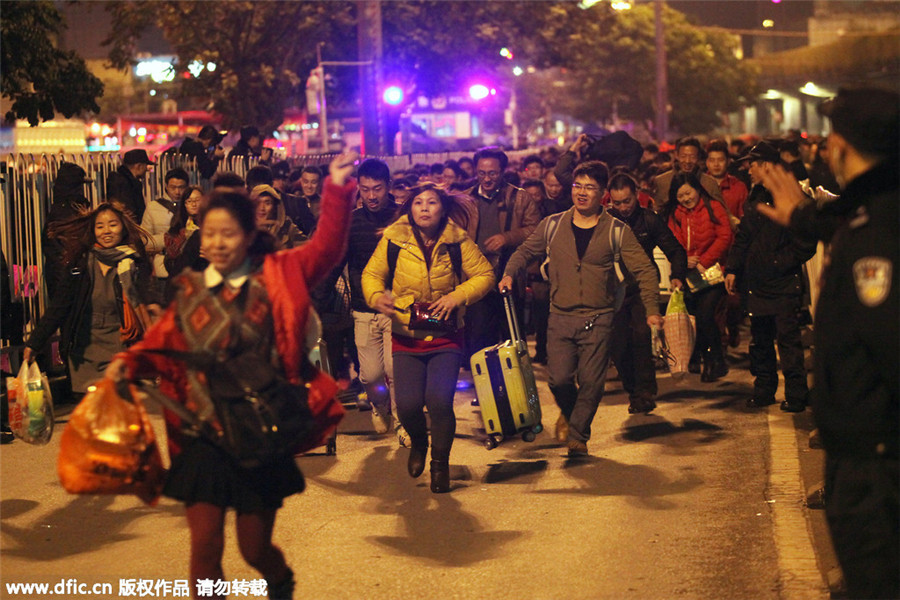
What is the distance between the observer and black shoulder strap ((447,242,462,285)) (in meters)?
7.91

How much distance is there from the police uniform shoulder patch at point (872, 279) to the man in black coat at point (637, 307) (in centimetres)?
587

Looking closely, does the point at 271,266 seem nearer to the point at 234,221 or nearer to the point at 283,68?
the point at 234,221

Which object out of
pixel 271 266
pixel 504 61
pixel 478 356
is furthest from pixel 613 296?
pixel 504 61

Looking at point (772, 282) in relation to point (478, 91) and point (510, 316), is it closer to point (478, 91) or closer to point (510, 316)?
point (510, 316)

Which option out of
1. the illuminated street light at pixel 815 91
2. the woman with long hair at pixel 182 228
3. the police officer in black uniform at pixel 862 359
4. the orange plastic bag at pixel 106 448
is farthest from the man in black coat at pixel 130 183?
the illuminated street light at pixel 815 91

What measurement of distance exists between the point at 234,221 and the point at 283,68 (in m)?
27.3

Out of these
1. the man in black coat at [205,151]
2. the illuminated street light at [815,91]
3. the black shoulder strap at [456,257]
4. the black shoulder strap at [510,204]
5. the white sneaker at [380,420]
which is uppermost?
the illuminated street light at [815,91]

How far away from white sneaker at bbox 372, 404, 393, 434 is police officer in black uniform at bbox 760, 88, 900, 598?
18.2 ft

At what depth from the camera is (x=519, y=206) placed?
11453mm

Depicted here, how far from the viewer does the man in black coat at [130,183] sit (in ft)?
39.7

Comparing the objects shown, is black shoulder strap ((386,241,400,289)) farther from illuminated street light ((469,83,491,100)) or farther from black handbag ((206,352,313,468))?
illuminated street light ((469,83,491,100))

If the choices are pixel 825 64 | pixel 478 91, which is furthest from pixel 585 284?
pixel 825 64

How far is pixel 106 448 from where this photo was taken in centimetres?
463

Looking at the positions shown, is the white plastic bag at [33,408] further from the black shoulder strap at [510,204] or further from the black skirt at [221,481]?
the black shoulder strap at [510,204]
